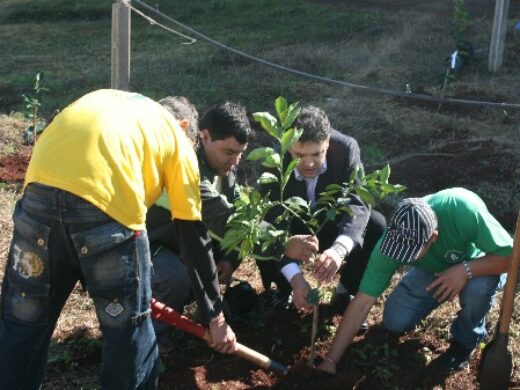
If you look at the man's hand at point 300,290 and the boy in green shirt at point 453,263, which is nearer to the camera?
the boy in green shirt at point 453,263

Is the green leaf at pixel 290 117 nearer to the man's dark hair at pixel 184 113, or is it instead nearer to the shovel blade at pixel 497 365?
the man's dark hair at pixel 184 113

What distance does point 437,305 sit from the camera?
3562 millimetres

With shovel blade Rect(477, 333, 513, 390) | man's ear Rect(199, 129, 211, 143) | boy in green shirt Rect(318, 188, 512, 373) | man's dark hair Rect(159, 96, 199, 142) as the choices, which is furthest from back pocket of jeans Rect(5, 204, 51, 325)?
shovel blade Rect(477, 333, 513, 390)

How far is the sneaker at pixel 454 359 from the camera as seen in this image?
3.40 meters

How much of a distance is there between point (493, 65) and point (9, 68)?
261 inches

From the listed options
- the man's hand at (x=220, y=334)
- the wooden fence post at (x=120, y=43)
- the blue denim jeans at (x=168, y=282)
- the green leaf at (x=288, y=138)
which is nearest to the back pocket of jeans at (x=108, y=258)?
the man's hand at (x=220, y=334)

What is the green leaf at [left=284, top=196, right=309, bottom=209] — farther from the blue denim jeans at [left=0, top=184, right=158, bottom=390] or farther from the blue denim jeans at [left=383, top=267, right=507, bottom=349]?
the blue denim jeans at [left=383, top=267, right=507, bottom=349]

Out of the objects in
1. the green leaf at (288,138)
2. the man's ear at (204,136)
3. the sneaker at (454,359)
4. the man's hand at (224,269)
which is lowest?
the sneaker at (454,359)

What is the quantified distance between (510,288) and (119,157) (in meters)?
1.73

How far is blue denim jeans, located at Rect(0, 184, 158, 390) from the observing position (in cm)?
236

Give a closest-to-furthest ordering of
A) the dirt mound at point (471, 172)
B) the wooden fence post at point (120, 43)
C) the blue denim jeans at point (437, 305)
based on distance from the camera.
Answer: the blue denim jeans at point (437, 305)
the wooden fence post at point (120, 43)
the dirt mound at point (471, 172)

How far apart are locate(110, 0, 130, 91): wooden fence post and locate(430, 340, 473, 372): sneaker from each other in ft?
8.94

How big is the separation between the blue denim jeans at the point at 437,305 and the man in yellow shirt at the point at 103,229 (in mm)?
1226

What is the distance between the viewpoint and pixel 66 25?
13.9 metres
